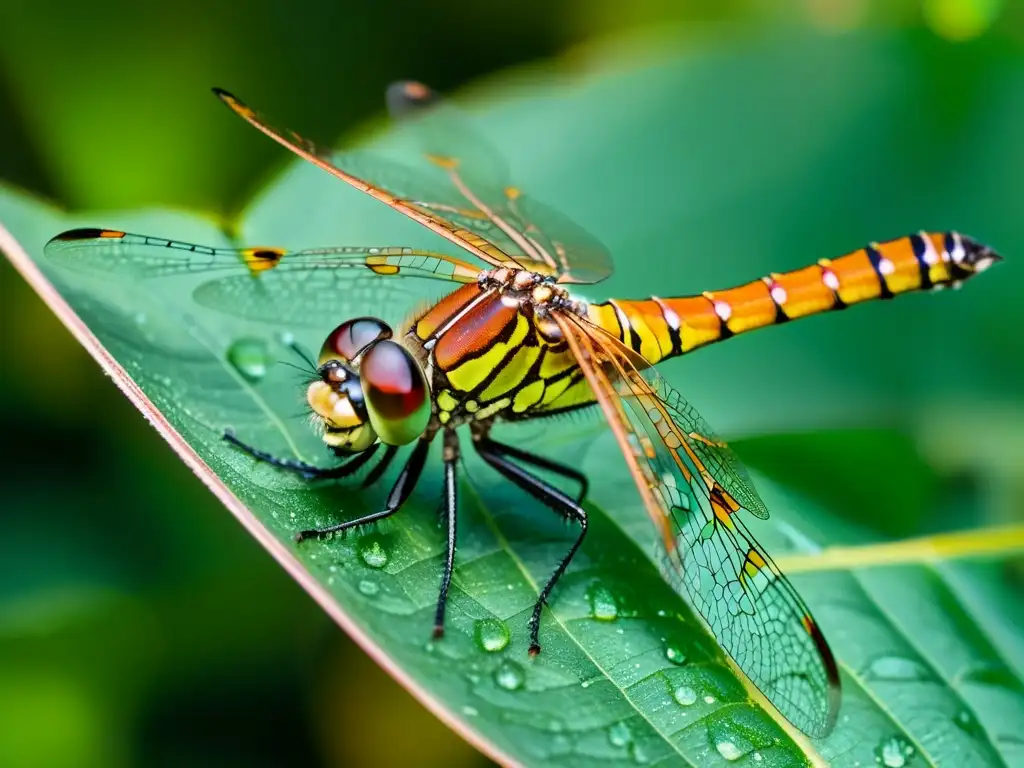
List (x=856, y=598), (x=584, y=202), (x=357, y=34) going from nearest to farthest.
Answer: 1. (x=856, y=598)
2. (x=584, y=202)
3. (x=357, y=34)

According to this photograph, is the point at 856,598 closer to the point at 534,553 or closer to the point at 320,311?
the point at 534,553

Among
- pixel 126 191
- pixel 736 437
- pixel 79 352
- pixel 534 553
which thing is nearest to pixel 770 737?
pixel 534 553

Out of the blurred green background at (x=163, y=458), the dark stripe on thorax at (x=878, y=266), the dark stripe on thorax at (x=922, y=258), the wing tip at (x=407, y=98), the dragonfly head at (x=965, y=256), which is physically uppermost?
the dragonfly head at (x=965, y=256)

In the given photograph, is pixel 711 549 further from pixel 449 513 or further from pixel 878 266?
pixel 878 266

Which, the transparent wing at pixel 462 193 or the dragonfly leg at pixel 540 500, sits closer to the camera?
the dragonfly leg at pixel 540 500

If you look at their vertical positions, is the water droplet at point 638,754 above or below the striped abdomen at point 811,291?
below

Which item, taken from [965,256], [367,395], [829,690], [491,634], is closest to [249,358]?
[367,395]

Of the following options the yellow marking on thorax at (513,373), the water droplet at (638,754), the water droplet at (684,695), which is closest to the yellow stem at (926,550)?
the water droplet at (684,695)

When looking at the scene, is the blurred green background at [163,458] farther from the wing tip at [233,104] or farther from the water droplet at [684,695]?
the water droplet at [684,695]
